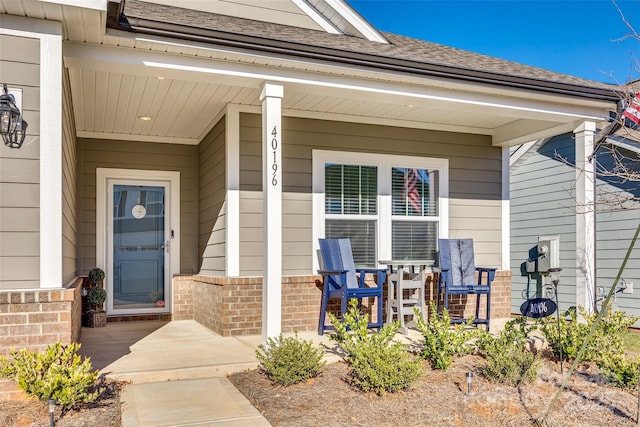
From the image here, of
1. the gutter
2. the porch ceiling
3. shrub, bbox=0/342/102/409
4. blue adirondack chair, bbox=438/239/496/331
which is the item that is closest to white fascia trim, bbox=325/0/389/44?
the porch ceiling

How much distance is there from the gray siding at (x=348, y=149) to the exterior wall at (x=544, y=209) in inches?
70.5

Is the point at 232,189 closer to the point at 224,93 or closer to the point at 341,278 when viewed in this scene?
the point at 224,93

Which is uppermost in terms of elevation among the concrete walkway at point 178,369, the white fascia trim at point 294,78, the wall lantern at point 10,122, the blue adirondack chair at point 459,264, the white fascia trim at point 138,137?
the white fascia trim at point 294,78

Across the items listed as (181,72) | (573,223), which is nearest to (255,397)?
(181,72)

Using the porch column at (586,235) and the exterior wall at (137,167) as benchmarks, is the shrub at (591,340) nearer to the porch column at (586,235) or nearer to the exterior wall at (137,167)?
the porch column at (586,235)

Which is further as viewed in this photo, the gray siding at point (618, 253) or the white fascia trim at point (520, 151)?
the white fascia trim at point (520, 151)

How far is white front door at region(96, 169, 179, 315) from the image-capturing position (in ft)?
24.6

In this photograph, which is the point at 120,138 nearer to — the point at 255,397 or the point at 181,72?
the point at 181,72

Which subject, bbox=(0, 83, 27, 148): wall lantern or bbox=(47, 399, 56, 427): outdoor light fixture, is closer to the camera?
bbox=(47, 399, 56, 427): outdoor light fixture

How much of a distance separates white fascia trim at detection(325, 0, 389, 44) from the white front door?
310cm

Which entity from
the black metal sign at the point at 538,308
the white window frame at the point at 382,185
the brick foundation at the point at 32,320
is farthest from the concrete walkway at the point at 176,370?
the black metal sign at the point at 538,308

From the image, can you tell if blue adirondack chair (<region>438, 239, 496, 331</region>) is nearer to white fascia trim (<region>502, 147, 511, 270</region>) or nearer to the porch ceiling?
white fascia trim (<region>502, 147, 511, 270</region>)

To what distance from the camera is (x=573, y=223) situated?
8.93 metres

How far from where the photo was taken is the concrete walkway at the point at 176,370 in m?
3.57
